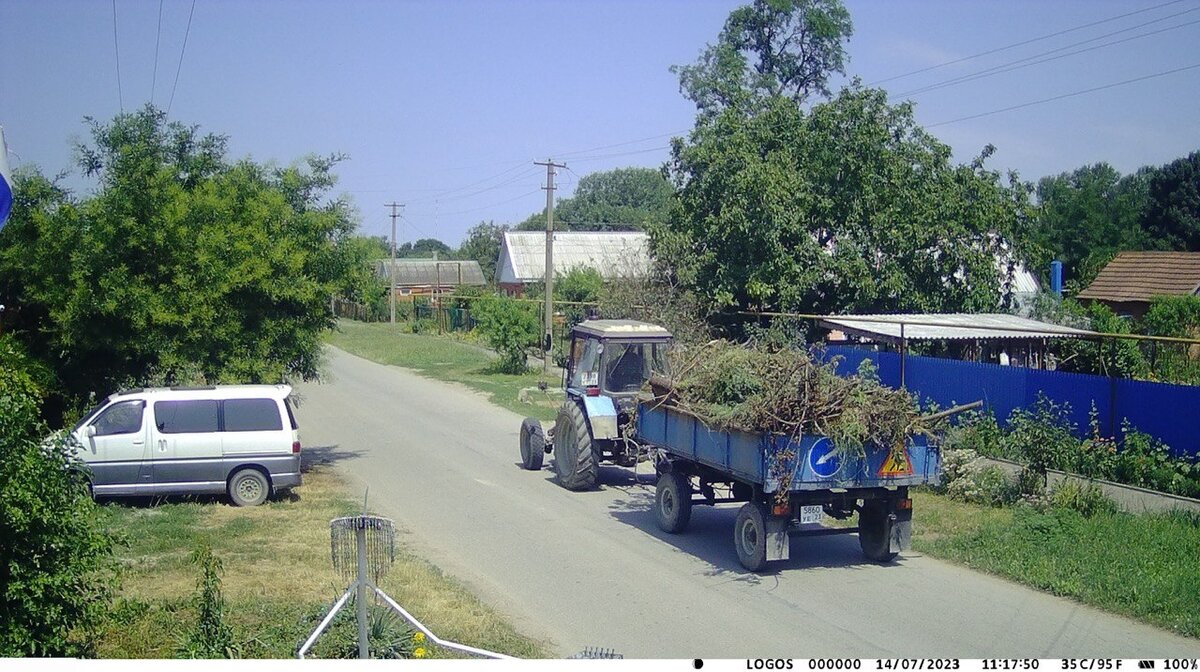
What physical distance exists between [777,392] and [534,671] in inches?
222

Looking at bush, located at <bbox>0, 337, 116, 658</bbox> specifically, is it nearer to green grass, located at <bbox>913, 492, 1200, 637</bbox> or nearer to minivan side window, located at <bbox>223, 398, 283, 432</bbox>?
minivan side window, located at <bbox>223, 398, 283, 432</bbox>

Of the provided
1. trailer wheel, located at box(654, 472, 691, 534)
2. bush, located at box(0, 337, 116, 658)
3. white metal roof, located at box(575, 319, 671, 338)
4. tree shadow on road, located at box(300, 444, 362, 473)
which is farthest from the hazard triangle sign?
tree shadow on road, located at box(300, 444, 362, 473)

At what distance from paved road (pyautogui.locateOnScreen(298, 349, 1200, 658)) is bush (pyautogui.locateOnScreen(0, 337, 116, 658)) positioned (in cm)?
374

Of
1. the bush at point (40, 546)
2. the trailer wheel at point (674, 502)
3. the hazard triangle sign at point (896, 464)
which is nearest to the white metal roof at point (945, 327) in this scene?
the trailer wheel at point (674, 502)

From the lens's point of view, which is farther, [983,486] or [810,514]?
[983,486]

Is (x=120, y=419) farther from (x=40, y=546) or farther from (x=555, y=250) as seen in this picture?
(x=555, y=250)

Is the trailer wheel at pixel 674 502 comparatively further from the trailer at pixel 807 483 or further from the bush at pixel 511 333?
the bush at pixel 511 333

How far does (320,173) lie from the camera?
58.2 feet

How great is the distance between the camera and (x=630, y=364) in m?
16.0

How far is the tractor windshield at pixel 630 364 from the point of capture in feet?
52.0

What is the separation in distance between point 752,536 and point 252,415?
25.1 feet

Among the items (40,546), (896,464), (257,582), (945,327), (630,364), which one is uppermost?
(945,327)

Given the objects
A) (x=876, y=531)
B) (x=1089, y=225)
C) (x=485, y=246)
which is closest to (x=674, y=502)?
(x=876, y=531)

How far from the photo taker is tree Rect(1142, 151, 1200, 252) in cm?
4862
